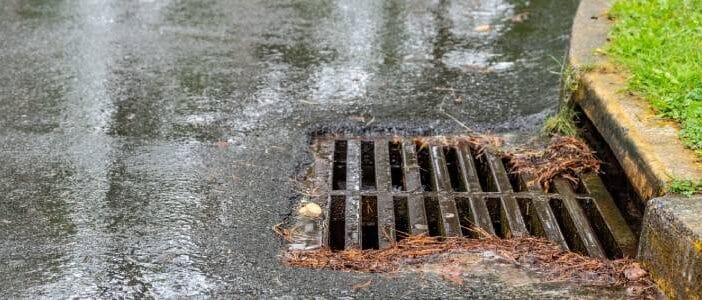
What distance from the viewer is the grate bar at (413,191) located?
3.26 m

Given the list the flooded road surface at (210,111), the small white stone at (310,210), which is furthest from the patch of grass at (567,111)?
the small white stone at (310,210)

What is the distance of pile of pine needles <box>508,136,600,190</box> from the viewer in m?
→ 3.72

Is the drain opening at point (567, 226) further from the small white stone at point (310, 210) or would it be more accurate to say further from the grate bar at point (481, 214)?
the small white stone at point (310, 210)

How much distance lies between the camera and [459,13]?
652 cm

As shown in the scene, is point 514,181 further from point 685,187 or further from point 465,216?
point 685,187

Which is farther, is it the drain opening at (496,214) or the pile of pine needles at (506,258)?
the drain opening at (496,214)

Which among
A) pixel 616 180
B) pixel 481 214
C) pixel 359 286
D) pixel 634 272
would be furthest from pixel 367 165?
pixel 634 272

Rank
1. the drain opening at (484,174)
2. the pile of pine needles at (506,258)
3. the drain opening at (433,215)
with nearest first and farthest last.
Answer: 1. the pile of pine needles at (506,258)
2. the drain opening at (433,215)
3. the drain opening at (484,174)

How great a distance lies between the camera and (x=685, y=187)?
2.82 meters

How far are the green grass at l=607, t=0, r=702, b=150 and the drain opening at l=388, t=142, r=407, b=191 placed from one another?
1.18 metres

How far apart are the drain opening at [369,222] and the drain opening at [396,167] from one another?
0.26 meters

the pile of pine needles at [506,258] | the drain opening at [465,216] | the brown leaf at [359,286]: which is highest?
the brown leaf at [359,286]

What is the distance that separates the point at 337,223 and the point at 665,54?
196 centimetres

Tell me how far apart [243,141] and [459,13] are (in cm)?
309
